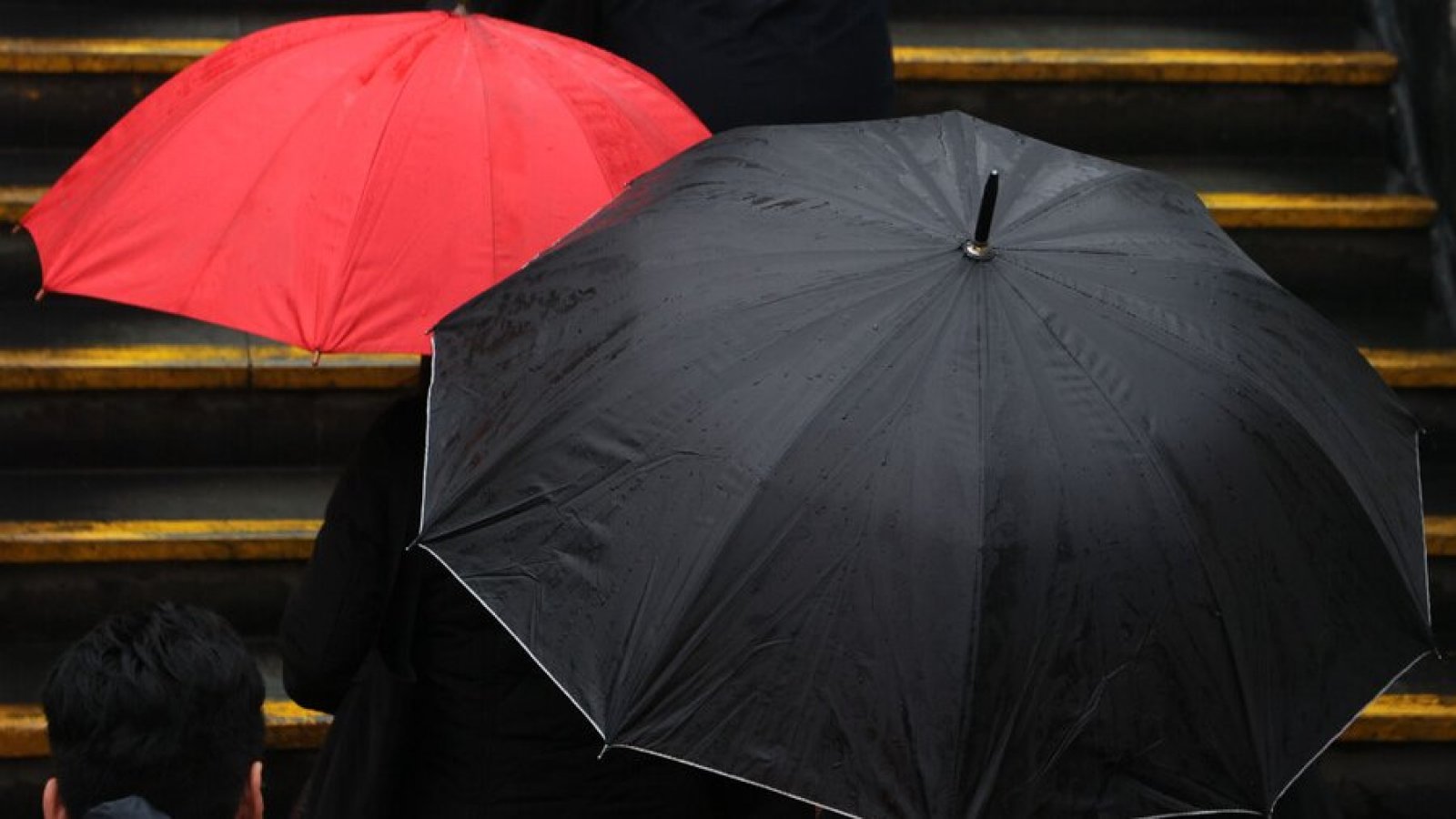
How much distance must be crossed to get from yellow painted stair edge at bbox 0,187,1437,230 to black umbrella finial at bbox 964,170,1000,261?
3211mm

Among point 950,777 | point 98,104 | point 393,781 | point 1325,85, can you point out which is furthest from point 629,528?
point 1325,85

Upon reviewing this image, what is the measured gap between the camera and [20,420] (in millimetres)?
5688

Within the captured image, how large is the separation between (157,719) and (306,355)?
124 inches

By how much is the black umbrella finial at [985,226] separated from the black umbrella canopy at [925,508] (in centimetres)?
3

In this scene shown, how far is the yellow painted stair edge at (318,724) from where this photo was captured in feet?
16.8

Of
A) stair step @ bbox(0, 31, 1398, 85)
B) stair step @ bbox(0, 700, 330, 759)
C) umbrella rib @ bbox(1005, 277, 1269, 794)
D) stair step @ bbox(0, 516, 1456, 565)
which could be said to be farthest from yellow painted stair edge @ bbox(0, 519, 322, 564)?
umbrella rib @ bbox(1005, 277, 1269, 794)

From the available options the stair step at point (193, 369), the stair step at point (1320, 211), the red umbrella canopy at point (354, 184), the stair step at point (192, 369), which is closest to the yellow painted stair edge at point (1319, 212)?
the stair step at point (1320, 211)

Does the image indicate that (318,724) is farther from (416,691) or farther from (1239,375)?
(1239,375)

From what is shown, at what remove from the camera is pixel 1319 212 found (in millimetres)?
6297

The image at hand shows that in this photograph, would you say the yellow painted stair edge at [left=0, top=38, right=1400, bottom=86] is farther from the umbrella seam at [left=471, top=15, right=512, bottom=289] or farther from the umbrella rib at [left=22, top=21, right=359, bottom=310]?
the umbrella seam at [left=471, top=15, right=512, bottom=289]

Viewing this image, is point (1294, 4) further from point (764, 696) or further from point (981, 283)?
point (764, 696)

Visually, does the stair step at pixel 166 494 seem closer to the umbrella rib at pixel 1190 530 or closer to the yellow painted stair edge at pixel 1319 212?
the yellow painted stair edge at pixel 1319 212

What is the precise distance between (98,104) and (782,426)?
3.71m

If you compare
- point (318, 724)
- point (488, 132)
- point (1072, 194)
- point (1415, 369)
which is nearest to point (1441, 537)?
point (1415, 369)
